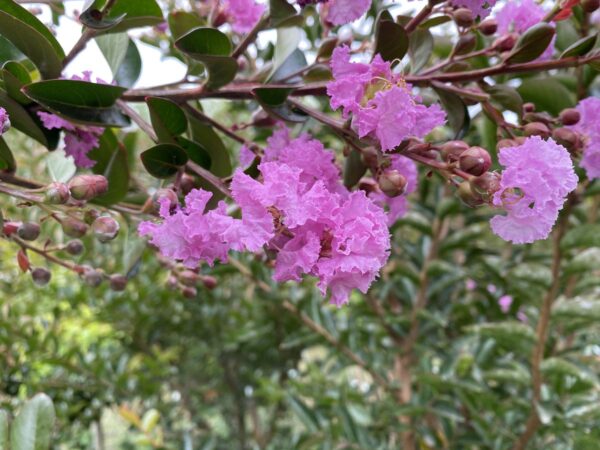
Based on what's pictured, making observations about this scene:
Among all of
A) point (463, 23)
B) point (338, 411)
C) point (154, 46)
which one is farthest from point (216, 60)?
point (338, 411)

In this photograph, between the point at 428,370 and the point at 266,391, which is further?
the point at 266,391

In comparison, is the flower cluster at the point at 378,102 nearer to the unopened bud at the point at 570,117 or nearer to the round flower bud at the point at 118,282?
the unopened bud at the point at 570,117

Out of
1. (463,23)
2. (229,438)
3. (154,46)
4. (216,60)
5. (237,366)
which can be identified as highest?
(463,23)

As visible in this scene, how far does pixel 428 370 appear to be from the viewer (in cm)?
118

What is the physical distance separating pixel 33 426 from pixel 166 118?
0.36 meters

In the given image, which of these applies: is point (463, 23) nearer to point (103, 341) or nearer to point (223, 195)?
point (223, 195)

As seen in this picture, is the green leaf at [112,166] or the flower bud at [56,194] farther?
the green leaf at [112,166]

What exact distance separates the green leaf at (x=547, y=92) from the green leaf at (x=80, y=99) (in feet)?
1.64

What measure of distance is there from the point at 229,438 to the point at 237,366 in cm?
32

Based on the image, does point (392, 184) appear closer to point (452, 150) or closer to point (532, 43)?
point (452, 150)

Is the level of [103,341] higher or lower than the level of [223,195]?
lower

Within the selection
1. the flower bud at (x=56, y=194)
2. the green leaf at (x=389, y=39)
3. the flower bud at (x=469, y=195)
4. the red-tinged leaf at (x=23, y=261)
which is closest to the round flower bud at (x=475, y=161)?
the flower bud at (x=469, y=195)

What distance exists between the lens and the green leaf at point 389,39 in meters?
0.53

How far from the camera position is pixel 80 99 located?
54 cm
